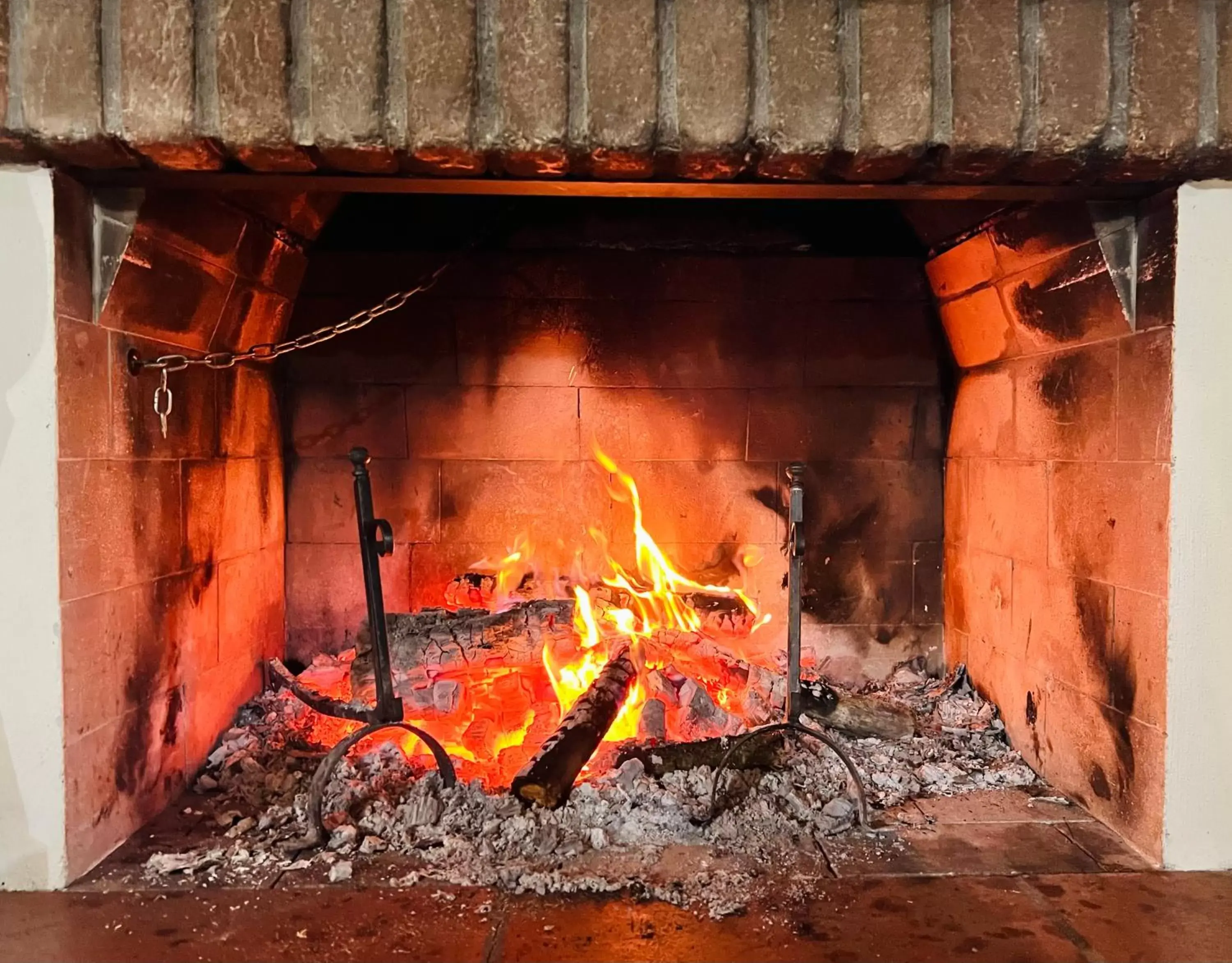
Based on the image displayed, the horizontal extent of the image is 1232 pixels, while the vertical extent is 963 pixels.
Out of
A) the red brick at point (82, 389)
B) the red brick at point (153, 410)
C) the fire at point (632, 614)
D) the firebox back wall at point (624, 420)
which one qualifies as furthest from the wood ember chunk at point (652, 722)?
the red brick at point (82, 389)

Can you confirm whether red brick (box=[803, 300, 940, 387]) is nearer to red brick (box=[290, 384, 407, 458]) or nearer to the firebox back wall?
the firebox back wall

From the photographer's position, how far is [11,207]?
2836 millimetres

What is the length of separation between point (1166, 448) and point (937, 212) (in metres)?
1.66

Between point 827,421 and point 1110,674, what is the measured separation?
2.13m

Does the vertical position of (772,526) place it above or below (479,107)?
below

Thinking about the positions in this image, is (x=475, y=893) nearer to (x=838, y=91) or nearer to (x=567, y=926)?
(x=567, y=926)

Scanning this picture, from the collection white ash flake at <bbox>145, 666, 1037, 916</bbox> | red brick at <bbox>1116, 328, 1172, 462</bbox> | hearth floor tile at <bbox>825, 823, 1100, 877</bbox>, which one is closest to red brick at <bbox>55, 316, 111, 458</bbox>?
white ash flake at <bbox>145, 666, 1037, 916</bbox>

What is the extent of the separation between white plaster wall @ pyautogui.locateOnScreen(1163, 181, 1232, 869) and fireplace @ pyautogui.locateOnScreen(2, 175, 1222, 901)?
6cm

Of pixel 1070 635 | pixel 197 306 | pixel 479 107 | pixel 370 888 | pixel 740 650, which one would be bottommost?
pixel 370 888

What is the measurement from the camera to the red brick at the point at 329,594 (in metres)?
4.89

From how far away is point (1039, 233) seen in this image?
11.3 ft

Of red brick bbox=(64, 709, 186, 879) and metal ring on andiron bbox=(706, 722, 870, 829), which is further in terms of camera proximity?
metal ring on andiron bbox=(706, 722, 870, 829)

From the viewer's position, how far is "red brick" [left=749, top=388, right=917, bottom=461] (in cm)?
495

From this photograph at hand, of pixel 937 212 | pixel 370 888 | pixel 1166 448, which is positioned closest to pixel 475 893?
pixel 370 888
